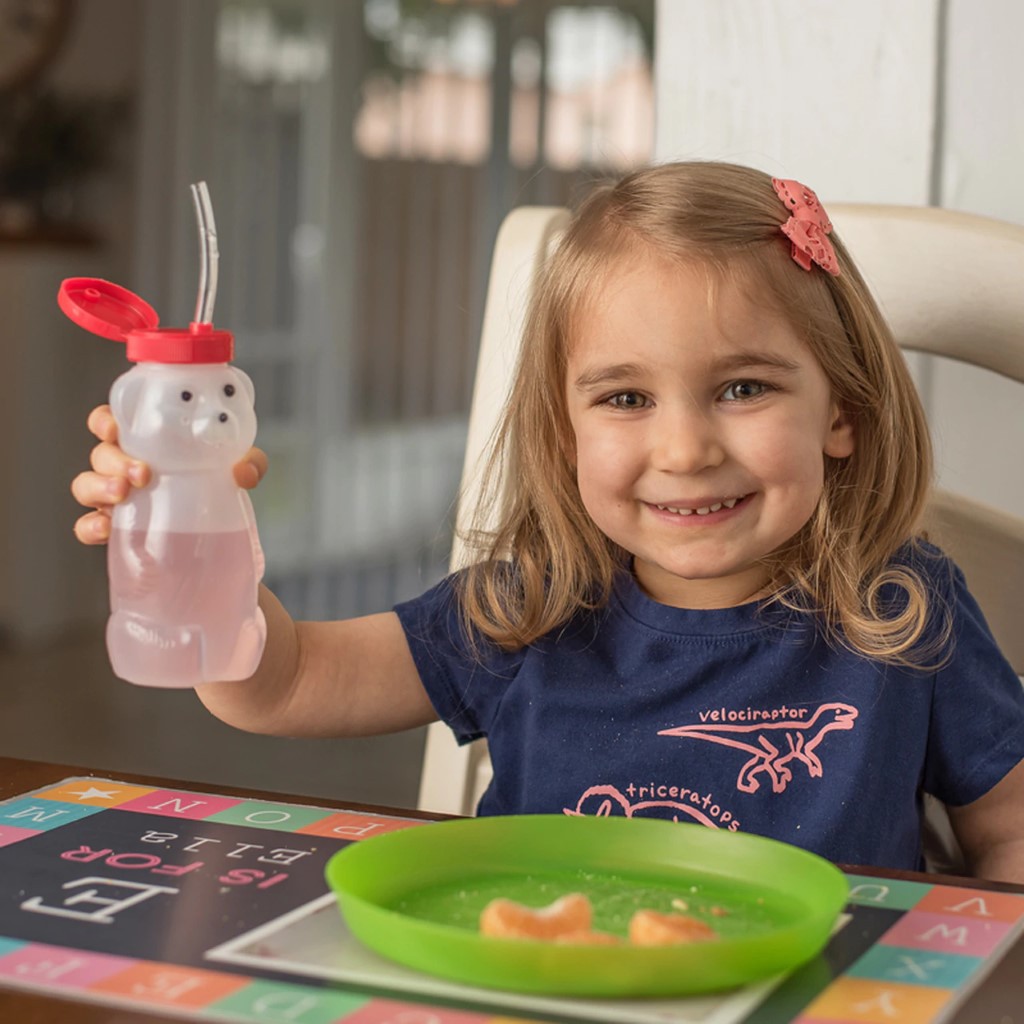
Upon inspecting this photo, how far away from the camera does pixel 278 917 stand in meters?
0.65

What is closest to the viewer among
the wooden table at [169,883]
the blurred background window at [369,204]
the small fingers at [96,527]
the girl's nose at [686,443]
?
the wooden table at [169,883]

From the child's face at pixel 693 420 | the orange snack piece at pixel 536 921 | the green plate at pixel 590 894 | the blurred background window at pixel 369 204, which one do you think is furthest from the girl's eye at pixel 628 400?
the blurred background window at pixel 369 204

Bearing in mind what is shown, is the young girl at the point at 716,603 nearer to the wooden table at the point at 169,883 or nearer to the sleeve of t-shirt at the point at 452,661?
the sleeve of t-shirt at the point at 452,661

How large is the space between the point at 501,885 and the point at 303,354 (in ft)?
16.3

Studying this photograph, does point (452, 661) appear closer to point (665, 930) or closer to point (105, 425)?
point (105, 425)

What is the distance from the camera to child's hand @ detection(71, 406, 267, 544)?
0.78m

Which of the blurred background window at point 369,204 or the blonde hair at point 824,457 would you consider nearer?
the blonde hair at point 824,457

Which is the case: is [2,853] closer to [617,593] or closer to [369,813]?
[369,813]

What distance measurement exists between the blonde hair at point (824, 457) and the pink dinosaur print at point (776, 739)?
5 centimetres

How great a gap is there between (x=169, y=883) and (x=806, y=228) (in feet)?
2.01

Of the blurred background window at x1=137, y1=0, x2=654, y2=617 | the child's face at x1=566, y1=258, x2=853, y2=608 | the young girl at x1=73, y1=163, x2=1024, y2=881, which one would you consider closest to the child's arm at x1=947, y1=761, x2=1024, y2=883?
the young girl at x1=73, y1=163, x2=1024, y2=881

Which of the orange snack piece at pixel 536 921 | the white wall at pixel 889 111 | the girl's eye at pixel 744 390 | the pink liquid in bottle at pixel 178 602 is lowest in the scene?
the orange snack piece at pixel 536 921

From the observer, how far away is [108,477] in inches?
31.4

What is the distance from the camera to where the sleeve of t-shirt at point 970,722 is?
1.04 metres
